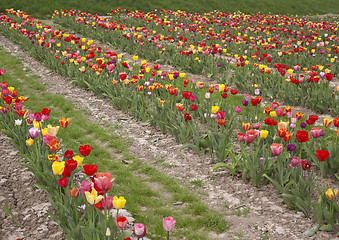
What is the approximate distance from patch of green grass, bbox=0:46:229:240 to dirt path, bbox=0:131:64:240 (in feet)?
3.16

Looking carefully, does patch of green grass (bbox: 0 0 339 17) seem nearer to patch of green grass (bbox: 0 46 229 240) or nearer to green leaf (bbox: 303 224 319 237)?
patch of green grass (bbox: 0 46 229 240)

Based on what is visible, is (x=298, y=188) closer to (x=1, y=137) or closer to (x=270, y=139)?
(x=270, y=139)

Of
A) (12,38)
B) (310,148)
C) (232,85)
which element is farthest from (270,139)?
(12,38)

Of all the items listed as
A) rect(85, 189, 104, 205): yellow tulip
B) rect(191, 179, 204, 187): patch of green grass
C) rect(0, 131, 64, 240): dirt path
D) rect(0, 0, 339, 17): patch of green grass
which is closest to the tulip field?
rect(85, 189, 104, 205): yellow tulip

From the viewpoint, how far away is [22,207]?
14.9 ft

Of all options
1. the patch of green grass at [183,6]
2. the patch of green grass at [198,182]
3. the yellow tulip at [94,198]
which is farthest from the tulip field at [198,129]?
the patch of green grass at [183,6]

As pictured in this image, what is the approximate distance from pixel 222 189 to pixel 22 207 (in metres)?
2.76

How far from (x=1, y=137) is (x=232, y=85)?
615 cm

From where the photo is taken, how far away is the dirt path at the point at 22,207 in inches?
161

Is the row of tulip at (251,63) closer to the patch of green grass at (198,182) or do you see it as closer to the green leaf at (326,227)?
the patch of green grass at (198,182)

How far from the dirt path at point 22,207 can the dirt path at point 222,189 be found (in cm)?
189

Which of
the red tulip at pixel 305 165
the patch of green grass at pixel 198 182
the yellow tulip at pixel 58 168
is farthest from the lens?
the patch of green grass at pixel 198 182

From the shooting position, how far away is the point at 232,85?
32.4 feet

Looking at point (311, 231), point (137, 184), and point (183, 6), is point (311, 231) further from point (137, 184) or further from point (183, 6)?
point (183, 6)
